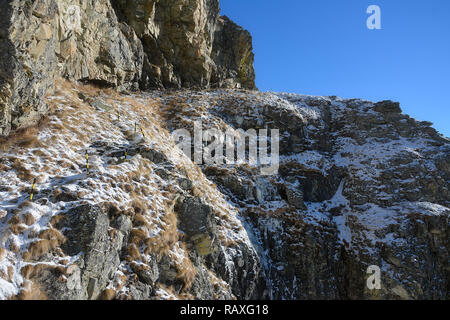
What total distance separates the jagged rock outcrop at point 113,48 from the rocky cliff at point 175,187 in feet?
0.36

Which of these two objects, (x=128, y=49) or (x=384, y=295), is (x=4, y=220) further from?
(x=128, y=49)

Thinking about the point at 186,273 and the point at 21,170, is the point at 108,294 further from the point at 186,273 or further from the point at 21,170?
the point at 21,170

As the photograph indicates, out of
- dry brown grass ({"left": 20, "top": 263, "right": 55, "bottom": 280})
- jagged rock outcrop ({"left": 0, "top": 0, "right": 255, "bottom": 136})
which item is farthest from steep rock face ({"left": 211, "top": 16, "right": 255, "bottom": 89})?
dry brown grass ({"left": 20, "top": 263, "right": 55, "bottom": 280})

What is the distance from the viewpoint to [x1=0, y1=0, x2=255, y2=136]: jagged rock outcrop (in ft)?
37.8

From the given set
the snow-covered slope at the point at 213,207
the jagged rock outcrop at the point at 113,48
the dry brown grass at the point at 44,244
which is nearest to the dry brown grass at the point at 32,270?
the snow-covered slope at the point at 213,207

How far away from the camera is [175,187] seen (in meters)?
13.4

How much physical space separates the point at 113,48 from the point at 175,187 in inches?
648

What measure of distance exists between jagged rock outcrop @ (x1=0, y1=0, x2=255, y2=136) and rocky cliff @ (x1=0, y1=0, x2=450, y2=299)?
11cm

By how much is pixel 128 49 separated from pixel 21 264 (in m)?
23.0

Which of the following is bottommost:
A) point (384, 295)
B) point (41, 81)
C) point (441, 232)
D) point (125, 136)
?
point (384, 295)

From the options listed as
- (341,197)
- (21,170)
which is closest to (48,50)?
(21,170)

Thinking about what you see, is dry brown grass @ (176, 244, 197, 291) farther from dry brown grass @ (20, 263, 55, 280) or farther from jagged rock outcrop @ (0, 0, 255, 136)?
jagged rock outcrop @ (0, 0, 255, 136)

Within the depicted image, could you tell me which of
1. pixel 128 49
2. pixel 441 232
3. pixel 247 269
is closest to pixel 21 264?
pixel 247 269

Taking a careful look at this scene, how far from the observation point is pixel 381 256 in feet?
50.7
